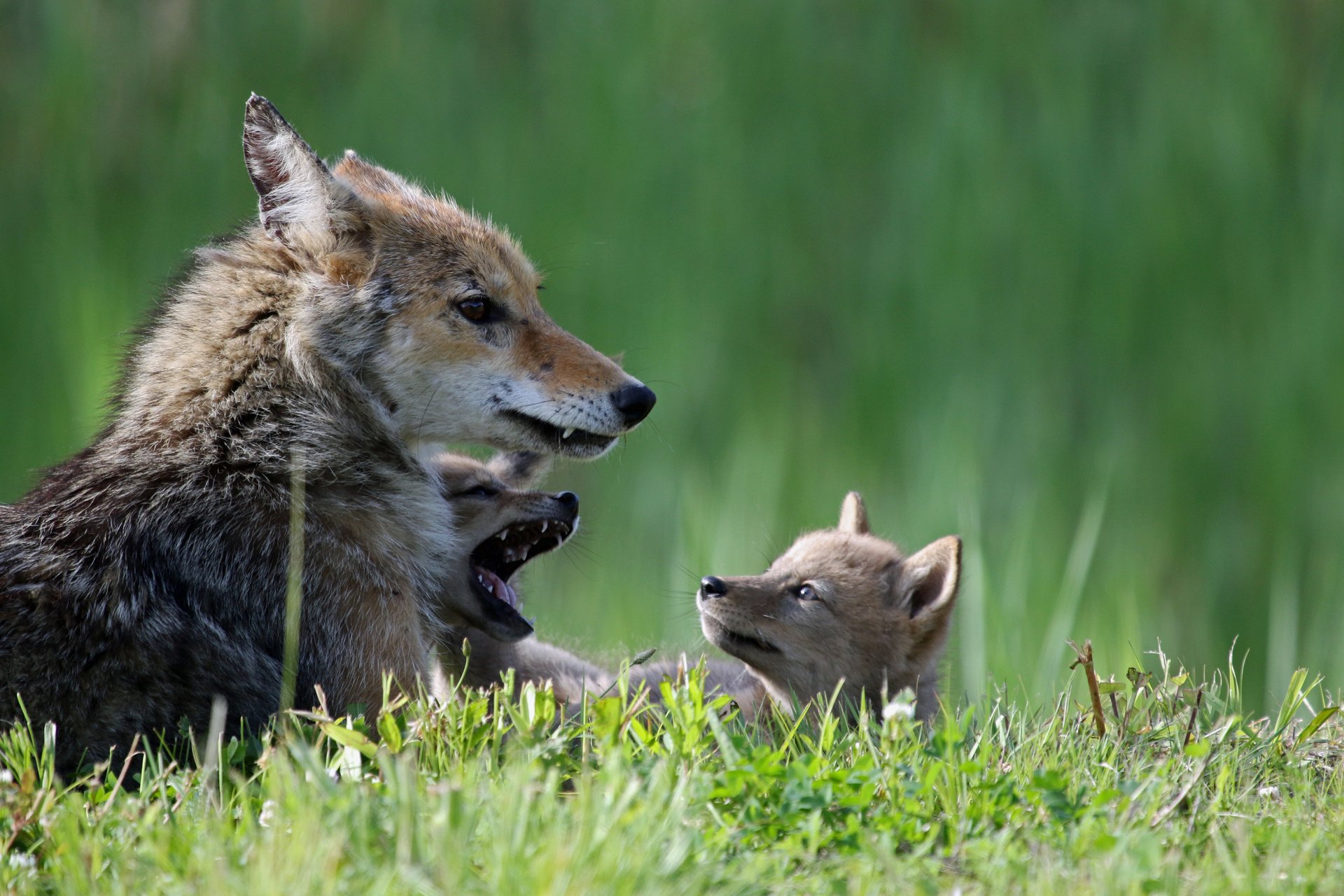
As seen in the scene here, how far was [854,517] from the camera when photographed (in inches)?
198

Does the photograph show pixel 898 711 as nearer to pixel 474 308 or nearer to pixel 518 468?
pixel 474 308

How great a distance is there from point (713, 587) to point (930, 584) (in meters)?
0.75

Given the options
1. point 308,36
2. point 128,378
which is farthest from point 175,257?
point 128,378

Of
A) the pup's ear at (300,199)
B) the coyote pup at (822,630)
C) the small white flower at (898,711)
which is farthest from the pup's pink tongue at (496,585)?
the small white flower at (898,711)

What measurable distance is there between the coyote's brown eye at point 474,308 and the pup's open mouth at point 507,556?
0.69 metres

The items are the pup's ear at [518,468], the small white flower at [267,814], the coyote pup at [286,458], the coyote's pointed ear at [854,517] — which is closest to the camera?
the small white flower at [267,814]

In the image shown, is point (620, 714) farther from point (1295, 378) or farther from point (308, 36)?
point (308, 36)

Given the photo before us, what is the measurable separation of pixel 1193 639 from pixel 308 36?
6383 millimetres

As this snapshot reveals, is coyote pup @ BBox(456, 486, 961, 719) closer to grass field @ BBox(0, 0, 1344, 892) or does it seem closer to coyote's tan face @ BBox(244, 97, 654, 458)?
coyote's tan face @ BBox(244, 97, 654, 458)

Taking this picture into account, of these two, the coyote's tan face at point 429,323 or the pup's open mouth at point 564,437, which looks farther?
the pup's open mouth at point 564,437

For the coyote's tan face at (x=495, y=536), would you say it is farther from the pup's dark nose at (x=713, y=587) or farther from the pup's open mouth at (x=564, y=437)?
the pup's dark nose at (x=713, y=587)

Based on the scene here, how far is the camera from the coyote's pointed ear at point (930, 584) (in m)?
4.23

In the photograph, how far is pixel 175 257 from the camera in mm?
7484

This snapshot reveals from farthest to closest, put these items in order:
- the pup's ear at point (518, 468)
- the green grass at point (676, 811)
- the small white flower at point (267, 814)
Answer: the pup's ear at point (518, 468), the small white flower at point (267, 814), the green grass at point (676, 811)
